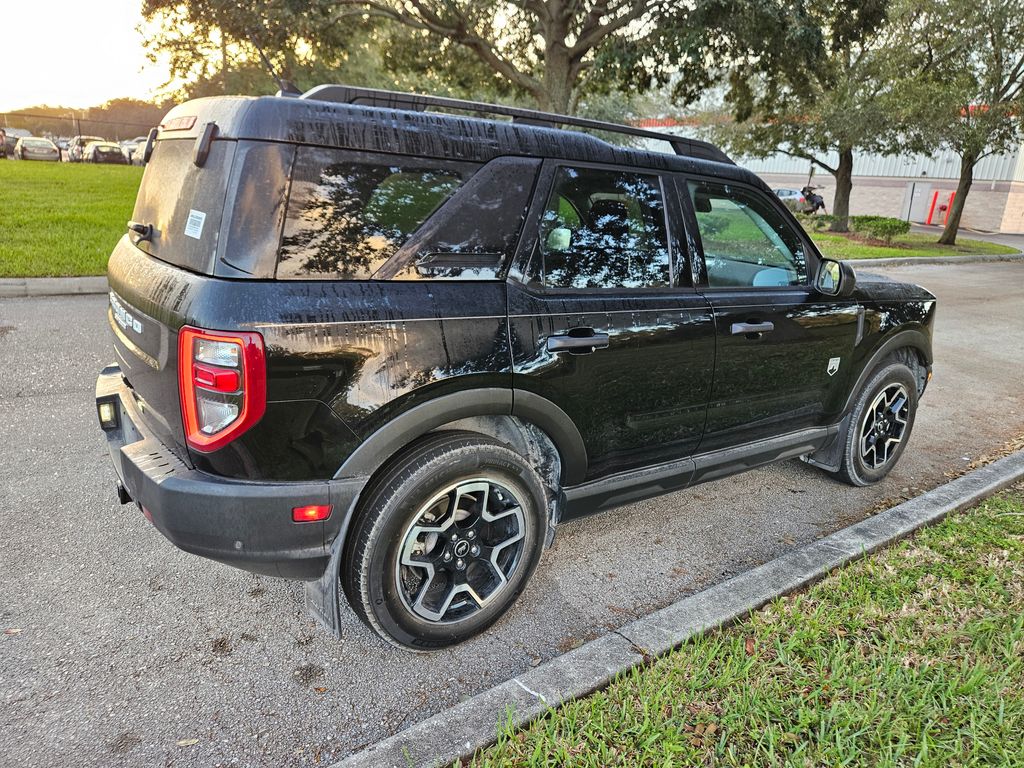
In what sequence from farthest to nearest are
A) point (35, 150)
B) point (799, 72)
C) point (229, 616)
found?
1. point (35, 150)
2. point (799, 72)
3. point (229, 616)

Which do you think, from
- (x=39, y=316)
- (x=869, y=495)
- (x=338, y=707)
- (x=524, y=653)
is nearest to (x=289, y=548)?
(x=338, y=707)

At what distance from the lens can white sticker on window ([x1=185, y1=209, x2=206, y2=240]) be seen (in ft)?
7.18

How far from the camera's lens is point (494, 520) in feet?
8.49

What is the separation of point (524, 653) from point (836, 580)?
1390 mm

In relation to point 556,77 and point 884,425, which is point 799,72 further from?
point 884,425

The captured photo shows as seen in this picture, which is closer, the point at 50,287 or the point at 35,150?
the point at 50,287

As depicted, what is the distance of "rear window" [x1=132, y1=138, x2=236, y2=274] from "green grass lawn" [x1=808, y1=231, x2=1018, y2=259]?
15501 mm

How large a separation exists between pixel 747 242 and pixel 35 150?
128 ft

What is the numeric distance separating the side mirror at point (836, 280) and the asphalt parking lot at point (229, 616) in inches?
49.1

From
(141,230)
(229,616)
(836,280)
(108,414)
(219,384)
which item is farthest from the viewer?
(836,280)

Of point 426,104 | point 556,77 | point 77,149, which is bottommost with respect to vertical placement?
point 426,104

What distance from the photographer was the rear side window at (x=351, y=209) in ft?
6.99

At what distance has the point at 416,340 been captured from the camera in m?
2.29

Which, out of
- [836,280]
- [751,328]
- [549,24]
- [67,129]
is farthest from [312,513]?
[67,129]
